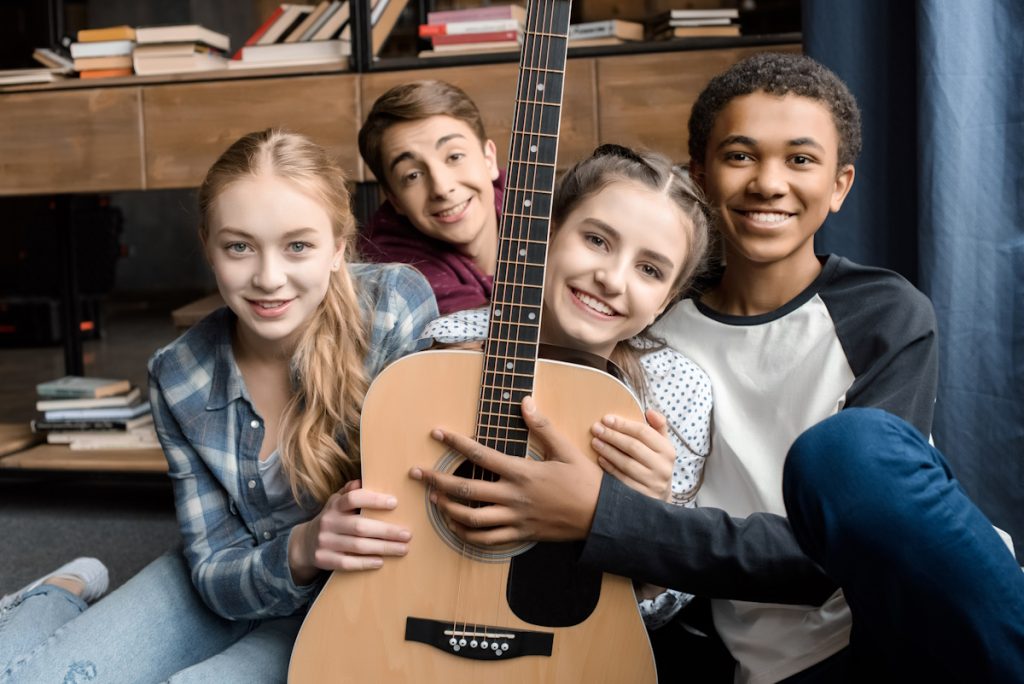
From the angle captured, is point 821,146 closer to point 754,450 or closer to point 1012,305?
point 754,450

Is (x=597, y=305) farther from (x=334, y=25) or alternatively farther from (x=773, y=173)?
(x=334, y=25)

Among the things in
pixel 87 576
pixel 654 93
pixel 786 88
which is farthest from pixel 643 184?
pixel 87 576

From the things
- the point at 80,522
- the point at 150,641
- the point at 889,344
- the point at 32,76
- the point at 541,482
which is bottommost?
the point at 80,522

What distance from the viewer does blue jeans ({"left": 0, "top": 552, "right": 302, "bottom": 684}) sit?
1198 millimetres

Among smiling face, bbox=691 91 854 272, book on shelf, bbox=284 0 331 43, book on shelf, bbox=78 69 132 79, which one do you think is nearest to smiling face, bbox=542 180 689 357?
smiling face, bbox=691 91 854 272

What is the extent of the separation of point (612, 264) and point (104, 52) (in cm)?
181

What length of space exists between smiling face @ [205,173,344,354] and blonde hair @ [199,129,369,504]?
0.07 feet

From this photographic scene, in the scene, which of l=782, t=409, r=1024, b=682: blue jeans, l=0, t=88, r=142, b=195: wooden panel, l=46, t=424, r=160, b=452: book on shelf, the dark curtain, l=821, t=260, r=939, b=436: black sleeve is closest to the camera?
l=782, t=409, r=1024, b=682: blue jeans

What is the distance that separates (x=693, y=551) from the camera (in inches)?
40.4

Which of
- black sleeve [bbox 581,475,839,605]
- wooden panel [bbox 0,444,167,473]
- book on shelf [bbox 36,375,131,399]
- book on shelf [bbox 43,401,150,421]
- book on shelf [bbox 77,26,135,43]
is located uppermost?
book on shelf [bbox 77,26,135,43]

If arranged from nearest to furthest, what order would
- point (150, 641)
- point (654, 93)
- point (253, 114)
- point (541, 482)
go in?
1. point (541, 482)
2. point (150, 641)
3. point (654, 93)
4. point (253, 114)

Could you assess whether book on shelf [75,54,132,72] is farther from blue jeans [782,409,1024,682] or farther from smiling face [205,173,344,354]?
blue jeans [782,409,1024,682]

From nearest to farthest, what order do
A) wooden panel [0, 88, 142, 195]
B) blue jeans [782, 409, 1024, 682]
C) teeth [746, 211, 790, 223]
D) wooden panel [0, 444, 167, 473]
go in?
blue jeans [782, 409, 1024, 682]
teeth [746, 211, 790, 223]
wooden panel [0, 88, 142, 195]
wooden panel [0, 444, 167, 473]

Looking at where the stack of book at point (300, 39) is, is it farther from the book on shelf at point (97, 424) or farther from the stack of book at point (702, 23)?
the book on shelf at point (97, 424)
